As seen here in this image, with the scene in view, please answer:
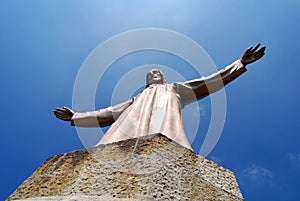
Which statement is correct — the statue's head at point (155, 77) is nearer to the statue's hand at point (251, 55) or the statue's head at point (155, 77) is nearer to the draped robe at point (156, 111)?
the draped robe at point (156, 111)

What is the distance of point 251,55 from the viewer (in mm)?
5949

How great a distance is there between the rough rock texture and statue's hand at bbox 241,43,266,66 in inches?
117

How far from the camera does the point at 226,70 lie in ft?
19.2

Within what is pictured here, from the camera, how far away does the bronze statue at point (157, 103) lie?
4590 mm

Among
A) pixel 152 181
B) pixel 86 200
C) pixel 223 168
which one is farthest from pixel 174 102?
pixel 86 200

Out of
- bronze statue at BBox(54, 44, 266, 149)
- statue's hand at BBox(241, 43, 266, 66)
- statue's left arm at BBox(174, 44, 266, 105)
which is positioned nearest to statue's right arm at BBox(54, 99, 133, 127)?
bronze statue at BBox(54, 44, 266, 149)

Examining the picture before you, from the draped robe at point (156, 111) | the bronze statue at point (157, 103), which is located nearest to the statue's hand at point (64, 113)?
the bronze statue at point (157, 103)

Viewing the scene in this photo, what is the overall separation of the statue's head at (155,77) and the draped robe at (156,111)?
24 centimetres

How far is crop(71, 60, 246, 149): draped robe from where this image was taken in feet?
14.0

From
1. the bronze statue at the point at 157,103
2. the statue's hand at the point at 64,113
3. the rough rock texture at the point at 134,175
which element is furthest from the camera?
the statue's hand at the point at 64,113

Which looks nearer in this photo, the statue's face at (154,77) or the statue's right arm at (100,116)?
the statue's right arm at (100,116)

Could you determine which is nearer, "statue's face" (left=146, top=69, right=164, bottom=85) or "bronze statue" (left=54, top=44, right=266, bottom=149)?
"bronze statue" (left=54, top=44, right=266, bottom=149)

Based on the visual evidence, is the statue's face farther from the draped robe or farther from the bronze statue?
the draped robe

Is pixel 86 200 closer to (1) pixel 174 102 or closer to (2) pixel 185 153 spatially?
(2) pixel 185 153
